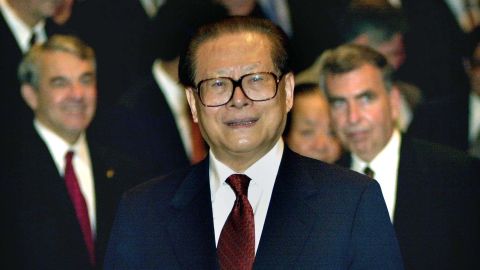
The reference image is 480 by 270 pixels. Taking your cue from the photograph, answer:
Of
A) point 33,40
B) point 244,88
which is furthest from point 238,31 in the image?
point 33,40

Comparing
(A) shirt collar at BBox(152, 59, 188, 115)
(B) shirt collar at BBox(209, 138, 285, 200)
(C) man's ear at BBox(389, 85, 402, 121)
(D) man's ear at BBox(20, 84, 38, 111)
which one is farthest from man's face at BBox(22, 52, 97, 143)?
(C) man's ear at BBox(389, 85, 402, 121)

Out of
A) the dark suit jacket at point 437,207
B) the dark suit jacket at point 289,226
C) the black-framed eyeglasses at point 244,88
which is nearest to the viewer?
the dark suit jacket at point 289,226

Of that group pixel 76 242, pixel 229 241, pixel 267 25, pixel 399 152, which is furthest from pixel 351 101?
pixel 76 242

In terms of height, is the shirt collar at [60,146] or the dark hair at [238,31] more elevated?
the dark hair at [238,31]

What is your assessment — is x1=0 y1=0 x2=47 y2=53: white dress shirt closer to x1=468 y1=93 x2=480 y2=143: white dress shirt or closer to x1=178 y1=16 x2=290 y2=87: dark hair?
x1=178 y1=16 x2=290 y2=87: dark hair

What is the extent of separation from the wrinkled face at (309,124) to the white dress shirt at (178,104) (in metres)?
0.31

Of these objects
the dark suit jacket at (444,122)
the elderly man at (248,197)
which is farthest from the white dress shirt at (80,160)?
the dark suit jacket at (444,122)

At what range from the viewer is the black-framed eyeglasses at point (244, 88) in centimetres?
186

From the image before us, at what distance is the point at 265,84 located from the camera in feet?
6.13

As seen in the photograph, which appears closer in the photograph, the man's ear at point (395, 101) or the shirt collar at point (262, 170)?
the shirt collar at point (262, 170)

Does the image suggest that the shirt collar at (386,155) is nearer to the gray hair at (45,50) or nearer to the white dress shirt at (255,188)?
the white dress shirt at (255,188)

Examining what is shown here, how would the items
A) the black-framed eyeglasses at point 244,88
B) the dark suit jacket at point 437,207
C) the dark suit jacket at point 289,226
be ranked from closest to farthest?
1. the dark suit jacket at point 289,226
2. the black-framed eyeglasses at point 244,88
3. the dark suit jacket at point 437,207

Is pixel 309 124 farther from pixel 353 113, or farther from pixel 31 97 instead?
pixel 31 97

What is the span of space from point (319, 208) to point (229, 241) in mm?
221
